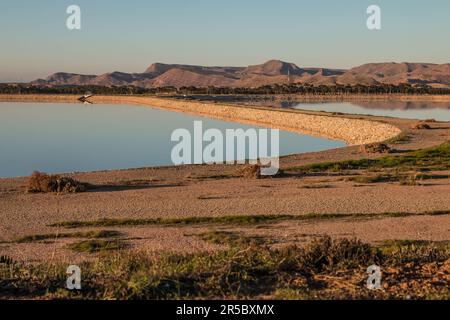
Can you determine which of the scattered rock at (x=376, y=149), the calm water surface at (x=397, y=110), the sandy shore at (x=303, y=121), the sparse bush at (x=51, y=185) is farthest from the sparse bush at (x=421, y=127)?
the sparse bush at (x=51, y=185)

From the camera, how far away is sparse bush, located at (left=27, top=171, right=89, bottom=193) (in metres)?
16.1

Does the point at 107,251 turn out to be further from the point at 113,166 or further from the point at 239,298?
the point at 113,166

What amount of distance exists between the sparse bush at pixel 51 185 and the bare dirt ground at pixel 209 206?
0.32m

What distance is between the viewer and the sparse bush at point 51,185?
52.9ft

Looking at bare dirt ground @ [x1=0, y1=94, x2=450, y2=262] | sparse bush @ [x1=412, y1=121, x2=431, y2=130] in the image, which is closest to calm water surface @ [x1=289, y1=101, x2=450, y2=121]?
sparse bush @ [x1=412, y1=121, x2=431, y2=130]

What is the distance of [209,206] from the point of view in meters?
14.1

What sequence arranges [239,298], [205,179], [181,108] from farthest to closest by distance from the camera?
[181,108] → [205,179] → [239,298]

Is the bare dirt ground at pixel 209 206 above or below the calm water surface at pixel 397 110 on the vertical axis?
below

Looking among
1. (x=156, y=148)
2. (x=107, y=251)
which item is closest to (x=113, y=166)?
(x=156, y=148)

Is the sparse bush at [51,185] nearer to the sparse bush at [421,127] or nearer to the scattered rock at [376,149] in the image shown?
the scattered rock at [376,149]

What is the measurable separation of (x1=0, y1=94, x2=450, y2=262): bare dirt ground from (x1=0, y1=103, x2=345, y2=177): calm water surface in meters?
7.10

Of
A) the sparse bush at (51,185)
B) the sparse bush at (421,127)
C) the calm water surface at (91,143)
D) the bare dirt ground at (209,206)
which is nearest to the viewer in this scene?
the bare dirt ground at (209,206)

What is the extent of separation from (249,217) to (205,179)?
591cm
